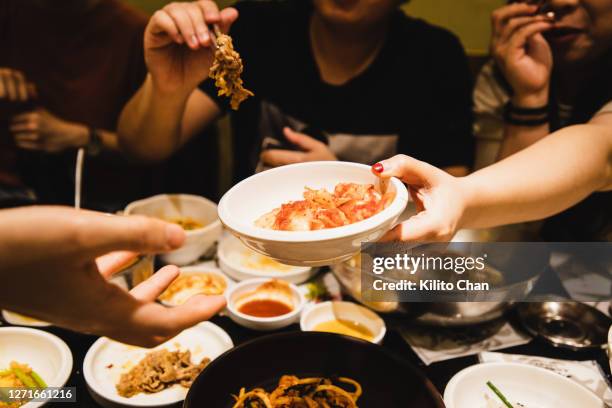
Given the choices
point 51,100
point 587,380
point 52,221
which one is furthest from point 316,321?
point 51,100

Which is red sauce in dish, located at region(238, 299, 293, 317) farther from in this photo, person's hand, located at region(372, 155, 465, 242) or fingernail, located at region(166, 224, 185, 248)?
fingernail, located at region(166, 224, 185, 248)

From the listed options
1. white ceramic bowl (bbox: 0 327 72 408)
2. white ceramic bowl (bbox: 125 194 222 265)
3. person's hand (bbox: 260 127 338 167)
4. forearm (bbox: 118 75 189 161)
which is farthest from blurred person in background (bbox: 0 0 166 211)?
white ceramic bowl (bbox: 0 327 72 408)

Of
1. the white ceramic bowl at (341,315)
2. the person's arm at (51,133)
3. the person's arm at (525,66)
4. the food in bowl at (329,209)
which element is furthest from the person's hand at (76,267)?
the person's arm at (51,133)

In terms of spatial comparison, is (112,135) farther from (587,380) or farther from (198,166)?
(587,380)

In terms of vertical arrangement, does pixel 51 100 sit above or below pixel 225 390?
above

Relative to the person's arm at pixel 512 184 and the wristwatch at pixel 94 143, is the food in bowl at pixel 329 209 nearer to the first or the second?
the person's arm at pixel 512 184

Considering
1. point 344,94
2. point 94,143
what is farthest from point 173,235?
point 94,143
